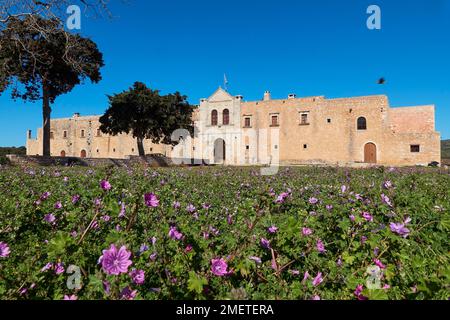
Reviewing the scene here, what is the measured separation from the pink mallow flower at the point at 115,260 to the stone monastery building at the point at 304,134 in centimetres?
2720

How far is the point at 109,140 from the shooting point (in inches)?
1610

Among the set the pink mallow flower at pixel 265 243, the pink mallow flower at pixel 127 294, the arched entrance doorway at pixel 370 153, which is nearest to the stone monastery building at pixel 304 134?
the arched entrance doorway at pixel 370 153

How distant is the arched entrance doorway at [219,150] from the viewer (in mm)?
36000

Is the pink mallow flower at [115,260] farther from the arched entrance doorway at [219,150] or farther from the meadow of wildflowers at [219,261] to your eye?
the arched entrance doorway at [219,150]

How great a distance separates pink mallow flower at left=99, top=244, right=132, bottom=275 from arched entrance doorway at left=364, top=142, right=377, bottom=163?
104 ft

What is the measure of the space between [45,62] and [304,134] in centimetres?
2441

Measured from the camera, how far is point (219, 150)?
36.4 m

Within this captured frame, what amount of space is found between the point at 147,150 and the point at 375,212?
38403mm

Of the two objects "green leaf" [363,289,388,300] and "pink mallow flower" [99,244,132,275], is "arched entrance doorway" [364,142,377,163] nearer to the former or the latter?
"green leaf" [363,289,388,300]

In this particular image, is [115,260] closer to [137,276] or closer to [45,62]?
[137,276]

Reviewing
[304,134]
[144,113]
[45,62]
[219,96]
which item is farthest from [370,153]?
[45,62]
